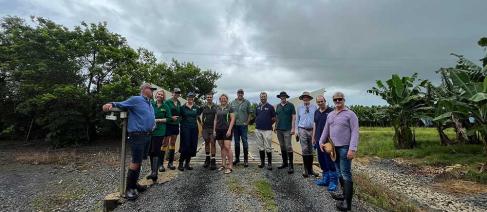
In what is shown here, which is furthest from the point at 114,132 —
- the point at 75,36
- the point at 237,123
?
the point at 237,123

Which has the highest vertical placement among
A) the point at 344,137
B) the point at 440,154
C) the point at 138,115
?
the point at 138,115

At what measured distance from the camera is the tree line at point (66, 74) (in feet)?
59.7

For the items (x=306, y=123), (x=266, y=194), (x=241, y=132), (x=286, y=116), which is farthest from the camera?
(x=241, y=132)

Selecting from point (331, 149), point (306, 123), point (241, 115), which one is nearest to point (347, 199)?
point (331, 149)

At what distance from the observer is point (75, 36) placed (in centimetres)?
1936

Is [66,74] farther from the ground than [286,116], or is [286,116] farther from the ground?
[66,74]

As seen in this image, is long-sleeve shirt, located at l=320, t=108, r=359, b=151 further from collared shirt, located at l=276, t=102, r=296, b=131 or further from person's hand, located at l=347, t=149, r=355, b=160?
collared shirt, located at l=276, t=102, r=296, b=131

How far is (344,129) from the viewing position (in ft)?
15.5

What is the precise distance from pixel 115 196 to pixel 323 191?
3.32 m

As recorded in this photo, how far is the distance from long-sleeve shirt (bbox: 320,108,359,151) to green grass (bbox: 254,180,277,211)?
1296 millimetres

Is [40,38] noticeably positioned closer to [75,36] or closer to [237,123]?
[75,36]

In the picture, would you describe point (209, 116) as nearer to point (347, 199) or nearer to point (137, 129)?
point (137, 129)

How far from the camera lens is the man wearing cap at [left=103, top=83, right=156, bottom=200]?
195 inches

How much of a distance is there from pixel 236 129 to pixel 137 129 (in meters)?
2.62
